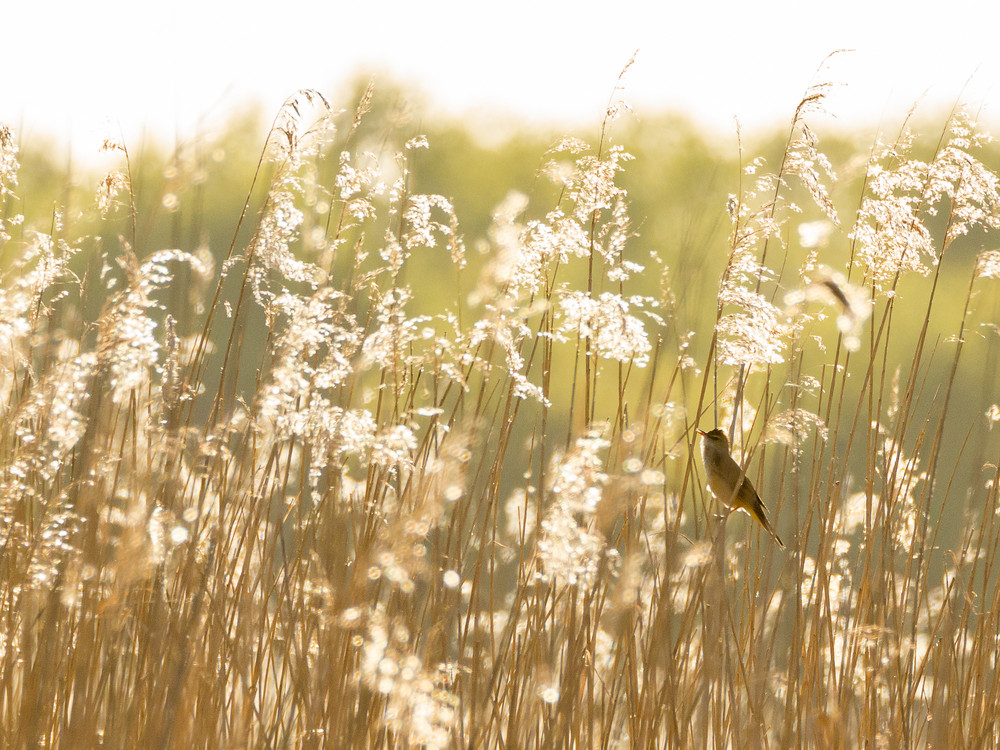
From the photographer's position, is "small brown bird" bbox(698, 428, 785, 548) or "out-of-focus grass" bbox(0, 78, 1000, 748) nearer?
"out-of-focus grass" bbox(0, 78, 1000, 748)

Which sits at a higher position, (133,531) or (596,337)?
(596,337)

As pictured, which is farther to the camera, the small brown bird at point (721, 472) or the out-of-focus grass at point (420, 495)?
the small brown bird at point (721, 472)

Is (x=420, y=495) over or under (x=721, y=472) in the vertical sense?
under

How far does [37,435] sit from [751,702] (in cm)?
148

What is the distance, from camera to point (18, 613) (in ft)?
6.09

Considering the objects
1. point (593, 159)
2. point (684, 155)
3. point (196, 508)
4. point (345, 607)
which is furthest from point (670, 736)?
point (684, 155)

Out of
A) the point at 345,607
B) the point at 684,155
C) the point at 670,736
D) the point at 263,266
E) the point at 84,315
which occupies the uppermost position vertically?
the point at 684,155

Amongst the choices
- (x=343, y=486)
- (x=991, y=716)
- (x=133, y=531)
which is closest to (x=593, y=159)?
(x=343, y=486)

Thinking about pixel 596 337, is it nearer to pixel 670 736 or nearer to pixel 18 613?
pixel 670 736

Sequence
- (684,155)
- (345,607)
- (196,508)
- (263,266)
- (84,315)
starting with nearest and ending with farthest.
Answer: (345,607)
(196,508)
(263,266)
(84,315)
(684,155)

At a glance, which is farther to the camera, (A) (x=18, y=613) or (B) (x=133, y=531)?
(A) (x=18, y=613)

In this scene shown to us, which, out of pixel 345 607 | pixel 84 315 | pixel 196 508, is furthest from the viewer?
pixel 84 315

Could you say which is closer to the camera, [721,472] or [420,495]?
[420,495]

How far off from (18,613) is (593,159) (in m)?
1.45
